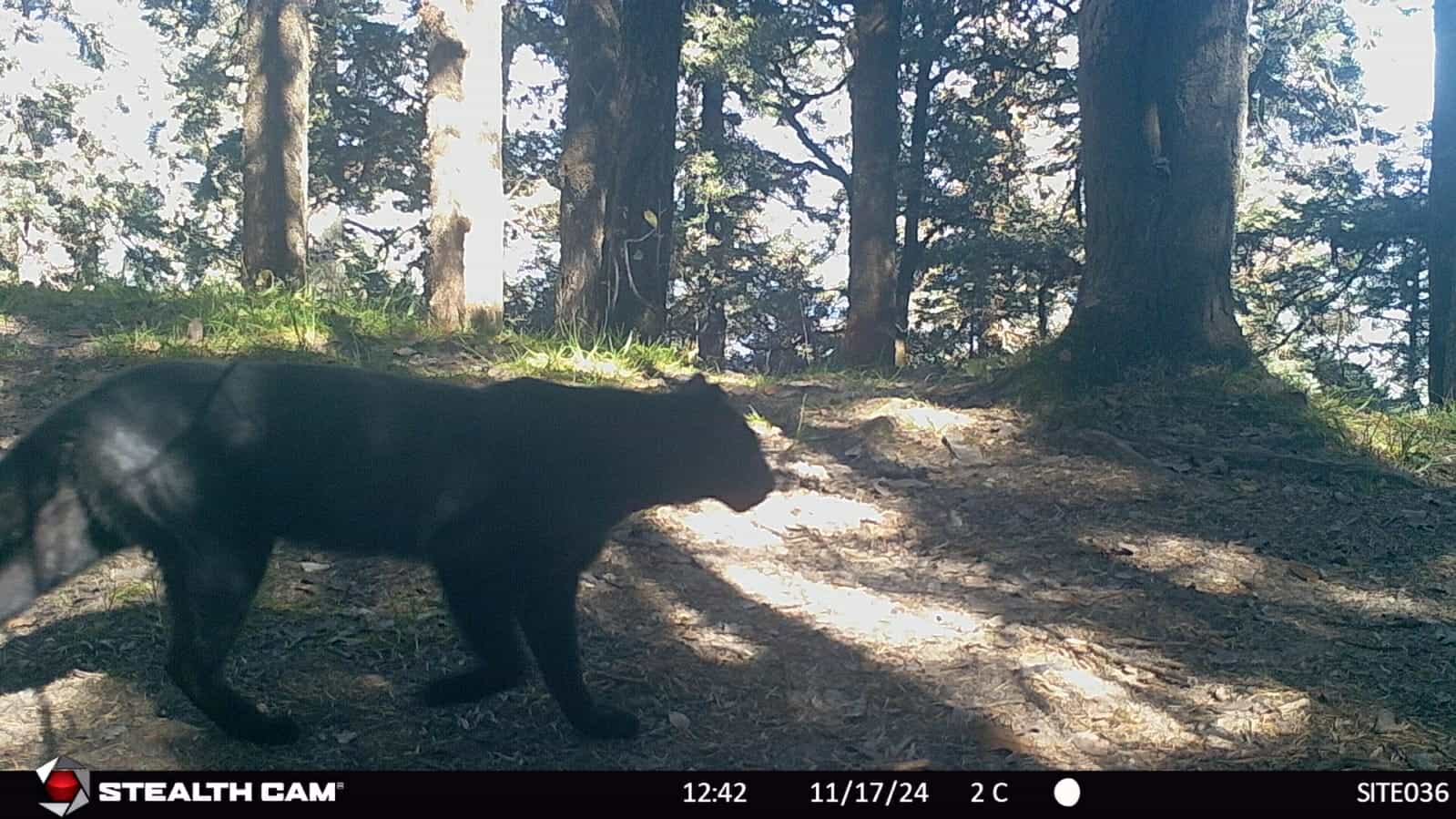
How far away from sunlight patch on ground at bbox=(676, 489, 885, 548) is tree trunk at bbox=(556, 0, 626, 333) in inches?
131

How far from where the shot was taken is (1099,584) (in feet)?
16.1

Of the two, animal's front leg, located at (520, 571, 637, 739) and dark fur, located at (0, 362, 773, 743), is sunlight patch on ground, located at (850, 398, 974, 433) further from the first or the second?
animal's front leg, located at (520, 571, 637, 739)

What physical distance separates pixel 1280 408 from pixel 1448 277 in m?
8.62

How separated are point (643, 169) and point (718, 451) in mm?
5269

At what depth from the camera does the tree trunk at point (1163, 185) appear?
23.5ft

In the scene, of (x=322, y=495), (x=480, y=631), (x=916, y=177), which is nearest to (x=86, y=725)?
(x=322, y=495)

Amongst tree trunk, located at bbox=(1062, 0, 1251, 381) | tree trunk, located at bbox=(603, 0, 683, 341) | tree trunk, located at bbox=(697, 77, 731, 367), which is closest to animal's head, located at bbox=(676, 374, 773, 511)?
tree trunk, located at bbox=(1062, 0, 1251, 381)

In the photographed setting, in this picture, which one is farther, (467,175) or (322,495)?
(467,175)

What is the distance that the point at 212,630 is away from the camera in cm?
354

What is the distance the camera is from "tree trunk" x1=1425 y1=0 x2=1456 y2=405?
12.6 meters
